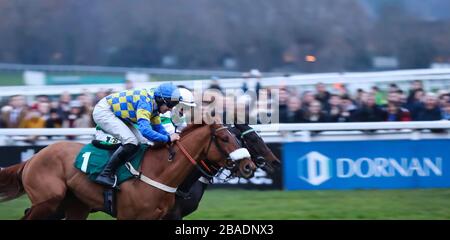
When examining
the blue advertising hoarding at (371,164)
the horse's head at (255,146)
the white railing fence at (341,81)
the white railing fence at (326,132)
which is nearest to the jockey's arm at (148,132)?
the horse's head at (255,146)

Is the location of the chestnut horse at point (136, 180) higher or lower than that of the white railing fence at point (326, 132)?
lower

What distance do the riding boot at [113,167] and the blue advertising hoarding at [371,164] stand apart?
347cm

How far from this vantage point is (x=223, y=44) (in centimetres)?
1948

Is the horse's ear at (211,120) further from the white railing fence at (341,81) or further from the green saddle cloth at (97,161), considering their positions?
the white railing fence at (341,81)

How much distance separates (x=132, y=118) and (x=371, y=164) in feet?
12.0

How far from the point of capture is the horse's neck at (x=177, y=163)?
18.4 ft

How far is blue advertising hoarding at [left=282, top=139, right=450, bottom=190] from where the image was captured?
335 inches

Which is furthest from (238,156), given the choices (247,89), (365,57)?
(365,57)

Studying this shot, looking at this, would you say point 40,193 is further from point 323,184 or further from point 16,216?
point 323,184

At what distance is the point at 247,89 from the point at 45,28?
11287mm

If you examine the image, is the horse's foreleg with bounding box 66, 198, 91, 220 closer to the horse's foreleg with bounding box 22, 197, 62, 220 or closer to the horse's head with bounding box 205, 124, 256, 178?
the horse's foreleg with bounding box 22, 197, 62, 220

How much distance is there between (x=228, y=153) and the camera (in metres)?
5.57

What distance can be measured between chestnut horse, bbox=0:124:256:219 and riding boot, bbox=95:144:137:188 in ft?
0.32

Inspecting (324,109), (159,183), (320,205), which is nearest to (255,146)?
(159,183)
